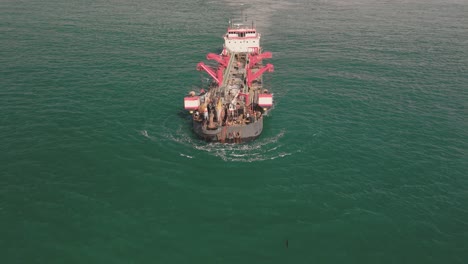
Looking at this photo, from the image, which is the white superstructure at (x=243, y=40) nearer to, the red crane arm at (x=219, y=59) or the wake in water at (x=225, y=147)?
the red crane arm at (x=219, y=59)

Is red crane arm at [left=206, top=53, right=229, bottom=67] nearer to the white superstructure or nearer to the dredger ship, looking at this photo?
the dredger ship

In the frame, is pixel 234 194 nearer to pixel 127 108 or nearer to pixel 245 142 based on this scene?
pixel 245 142

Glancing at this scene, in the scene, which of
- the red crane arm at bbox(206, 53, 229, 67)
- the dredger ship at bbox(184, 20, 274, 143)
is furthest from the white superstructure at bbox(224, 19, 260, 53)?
the dredger ship at bbox(184, 20, 274, 143)

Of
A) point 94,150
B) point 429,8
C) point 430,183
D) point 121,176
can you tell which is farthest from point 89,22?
point 429,8

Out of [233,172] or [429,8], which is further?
[429,8]

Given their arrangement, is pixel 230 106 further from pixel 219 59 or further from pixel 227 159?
pixel 219 59

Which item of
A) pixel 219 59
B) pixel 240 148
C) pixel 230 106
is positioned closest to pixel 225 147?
pixel 240 148

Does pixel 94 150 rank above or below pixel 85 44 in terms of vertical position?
below

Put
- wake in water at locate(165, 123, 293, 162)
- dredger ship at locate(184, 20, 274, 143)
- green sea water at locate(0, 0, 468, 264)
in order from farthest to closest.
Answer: dredger ship at locate(184, 20, 274, 143) < wake in water at locate(165, 123, 293, 162) < green sea water at locate(0, 0, 468, 264)
